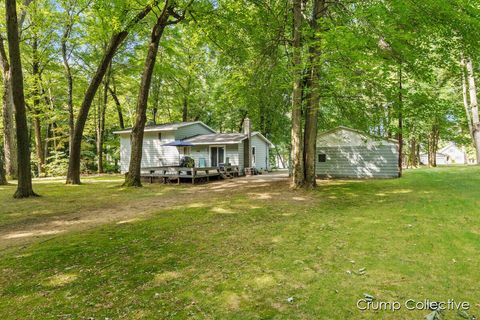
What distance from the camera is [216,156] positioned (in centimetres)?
2183

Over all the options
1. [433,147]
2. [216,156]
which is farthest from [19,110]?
[433,147]

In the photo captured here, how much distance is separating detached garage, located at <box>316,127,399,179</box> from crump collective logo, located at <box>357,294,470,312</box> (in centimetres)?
1388

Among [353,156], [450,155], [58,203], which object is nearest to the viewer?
[58,203]

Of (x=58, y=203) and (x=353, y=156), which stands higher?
(x=353, y=156)

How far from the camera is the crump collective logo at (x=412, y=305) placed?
3.14 meters

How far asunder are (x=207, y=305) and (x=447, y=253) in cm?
400

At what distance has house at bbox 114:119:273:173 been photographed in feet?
68.8

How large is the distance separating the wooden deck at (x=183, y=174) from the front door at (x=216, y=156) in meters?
2.69

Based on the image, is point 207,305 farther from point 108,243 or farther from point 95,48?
point 95,48

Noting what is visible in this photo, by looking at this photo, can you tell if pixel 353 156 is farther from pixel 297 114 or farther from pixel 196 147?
pixel 196 147

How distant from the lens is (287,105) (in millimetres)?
14703

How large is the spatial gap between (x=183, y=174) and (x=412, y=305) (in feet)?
45.5

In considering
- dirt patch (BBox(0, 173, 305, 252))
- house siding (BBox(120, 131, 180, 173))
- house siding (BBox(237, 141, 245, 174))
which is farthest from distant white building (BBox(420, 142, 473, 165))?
dirt patch (BBox(0, 173, 305, 252))

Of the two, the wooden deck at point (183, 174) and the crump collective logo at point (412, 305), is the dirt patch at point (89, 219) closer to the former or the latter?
the wooden deck at point (183, 174)
